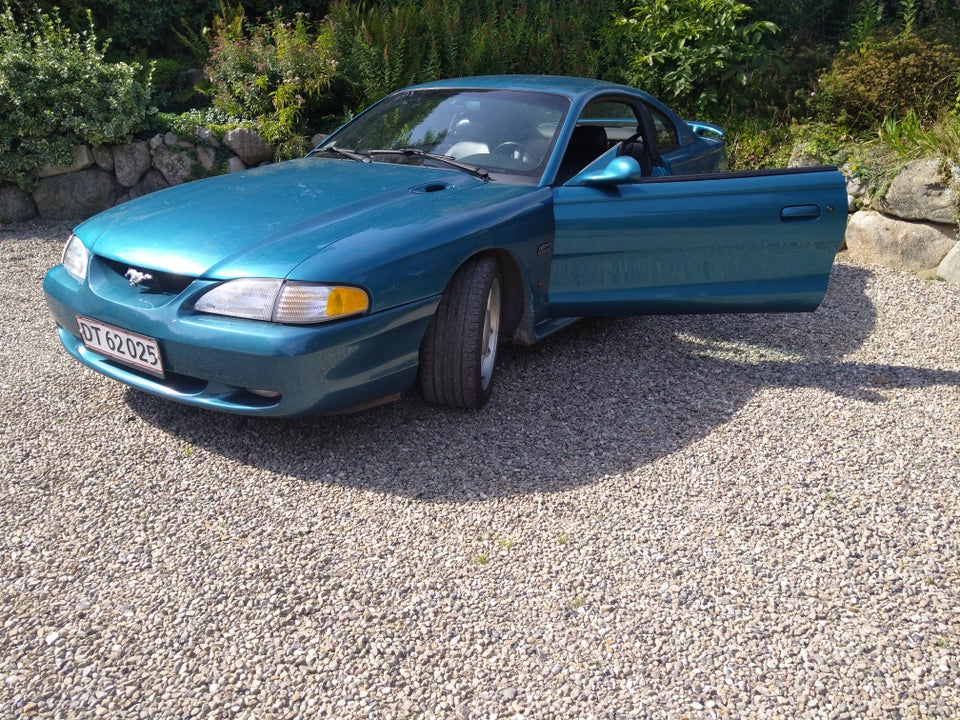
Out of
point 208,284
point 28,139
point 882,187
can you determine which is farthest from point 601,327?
point 28,139

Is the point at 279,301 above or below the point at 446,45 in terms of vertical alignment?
below

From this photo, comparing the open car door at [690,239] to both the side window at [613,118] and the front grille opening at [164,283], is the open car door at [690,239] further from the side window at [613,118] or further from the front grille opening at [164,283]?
the front grille opening at [164,283]

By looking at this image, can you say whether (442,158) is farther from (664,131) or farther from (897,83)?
(897,83)

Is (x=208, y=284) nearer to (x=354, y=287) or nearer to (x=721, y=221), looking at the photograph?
(x=354, y=287)

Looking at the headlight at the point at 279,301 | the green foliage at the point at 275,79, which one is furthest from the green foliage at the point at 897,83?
the headlight at the point at 279,301

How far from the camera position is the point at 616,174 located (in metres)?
3.60

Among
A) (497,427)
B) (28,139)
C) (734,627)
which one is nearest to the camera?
(734,627)

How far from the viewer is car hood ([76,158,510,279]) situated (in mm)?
2896

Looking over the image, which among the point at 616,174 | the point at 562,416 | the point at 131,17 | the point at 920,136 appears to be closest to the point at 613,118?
the point at 616,174

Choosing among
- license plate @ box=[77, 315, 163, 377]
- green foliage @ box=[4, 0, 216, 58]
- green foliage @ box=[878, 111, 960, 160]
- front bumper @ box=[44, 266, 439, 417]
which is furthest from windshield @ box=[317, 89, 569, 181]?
green foliage @ box=[4, 0, 216, 58]

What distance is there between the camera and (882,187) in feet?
20.2

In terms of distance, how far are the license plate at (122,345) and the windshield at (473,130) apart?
1.58 m

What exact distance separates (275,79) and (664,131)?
13.0ft

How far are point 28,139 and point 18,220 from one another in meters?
0.66
